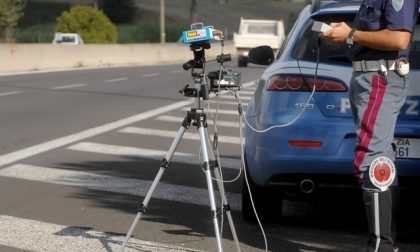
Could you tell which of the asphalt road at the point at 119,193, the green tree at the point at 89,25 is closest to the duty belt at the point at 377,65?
the asphalt road at the point at 119,193

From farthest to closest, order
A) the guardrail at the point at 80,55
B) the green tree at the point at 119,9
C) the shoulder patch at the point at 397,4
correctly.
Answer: the green tree at the point at 119,9, the guardrail at the point at 80,55, the shoulder patch at the point at 397,4

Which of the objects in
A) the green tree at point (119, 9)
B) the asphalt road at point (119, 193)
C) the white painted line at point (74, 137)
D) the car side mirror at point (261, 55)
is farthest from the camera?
the green tree at point (119, 9)

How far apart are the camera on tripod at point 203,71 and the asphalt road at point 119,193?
52.0 inches

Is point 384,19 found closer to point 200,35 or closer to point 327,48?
point 200,35

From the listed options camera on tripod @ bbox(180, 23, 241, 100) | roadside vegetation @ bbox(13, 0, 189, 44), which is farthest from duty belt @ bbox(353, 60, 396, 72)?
roadside vegetation @ bbox(13, 0, 189, 44)

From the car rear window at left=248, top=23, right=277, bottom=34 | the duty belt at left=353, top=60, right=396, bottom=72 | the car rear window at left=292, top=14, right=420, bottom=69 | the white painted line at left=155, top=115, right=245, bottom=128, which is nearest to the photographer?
the duty belt at left=353, top=60, right=396, bottom=72

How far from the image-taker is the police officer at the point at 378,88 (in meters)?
4.51

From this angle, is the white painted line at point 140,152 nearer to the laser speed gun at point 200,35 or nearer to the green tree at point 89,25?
the laser speed gun at point 200,35

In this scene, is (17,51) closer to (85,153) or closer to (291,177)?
(85,153)

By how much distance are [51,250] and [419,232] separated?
2.63m

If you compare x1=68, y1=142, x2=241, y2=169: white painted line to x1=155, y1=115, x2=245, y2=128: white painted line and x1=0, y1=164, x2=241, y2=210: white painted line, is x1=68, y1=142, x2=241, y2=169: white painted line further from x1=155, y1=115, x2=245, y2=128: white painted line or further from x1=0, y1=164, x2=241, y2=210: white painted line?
Answer: x1=155, y1=115, x2=245, y2=128: white painted line

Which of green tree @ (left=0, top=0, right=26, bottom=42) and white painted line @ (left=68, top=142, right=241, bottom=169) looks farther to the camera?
green tree @ (left=0, top=0, right=26, bottom=42)

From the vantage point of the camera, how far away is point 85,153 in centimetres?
1063

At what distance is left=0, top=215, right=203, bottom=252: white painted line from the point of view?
5797 millimetres
